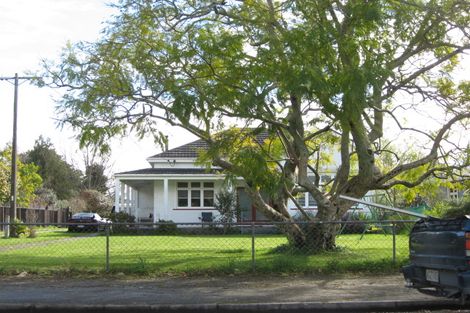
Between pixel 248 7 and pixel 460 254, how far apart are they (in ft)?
28.2

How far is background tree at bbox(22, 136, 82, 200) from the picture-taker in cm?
6259

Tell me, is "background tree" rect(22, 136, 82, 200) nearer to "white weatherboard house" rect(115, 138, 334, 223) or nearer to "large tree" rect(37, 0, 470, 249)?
"white weatherboard house" rect(115, 138, 334, 223)

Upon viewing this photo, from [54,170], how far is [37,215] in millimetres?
27517

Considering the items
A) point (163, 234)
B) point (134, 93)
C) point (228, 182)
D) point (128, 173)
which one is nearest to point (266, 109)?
point (228, 182)

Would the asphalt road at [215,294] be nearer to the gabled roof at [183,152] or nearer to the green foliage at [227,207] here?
the green foliage at [227,207]

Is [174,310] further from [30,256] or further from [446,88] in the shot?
[446,88]

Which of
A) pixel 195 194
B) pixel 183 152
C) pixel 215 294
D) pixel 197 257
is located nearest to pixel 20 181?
pixel 183 152

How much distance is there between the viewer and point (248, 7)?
45.2ft

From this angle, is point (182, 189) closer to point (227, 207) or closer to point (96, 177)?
point (227, 207)

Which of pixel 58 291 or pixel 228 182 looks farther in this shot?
pixel 228 182

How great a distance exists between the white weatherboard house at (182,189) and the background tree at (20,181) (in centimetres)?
852

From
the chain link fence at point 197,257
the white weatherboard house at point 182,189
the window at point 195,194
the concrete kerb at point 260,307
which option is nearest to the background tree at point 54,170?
the white weatherboard house at point 182,189

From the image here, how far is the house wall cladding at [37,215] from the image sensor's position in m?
32.9

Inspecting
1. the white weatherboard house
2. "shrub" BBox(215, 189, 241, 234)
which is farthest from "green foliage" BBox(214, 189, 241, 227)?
the white weatherboard house
